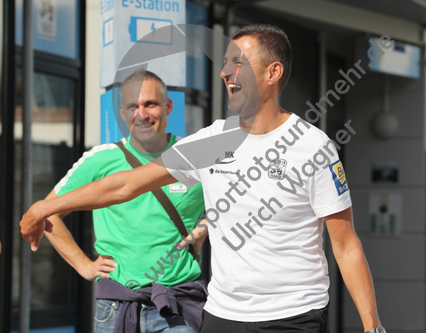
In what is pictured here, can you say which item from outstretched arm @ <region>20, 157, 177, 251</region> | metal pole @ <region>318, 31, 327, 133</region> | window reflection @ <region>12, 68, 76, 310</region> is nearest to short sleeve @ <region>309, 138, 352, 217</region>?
outstretched arm @ <region>20, 157, 177, 251</region>

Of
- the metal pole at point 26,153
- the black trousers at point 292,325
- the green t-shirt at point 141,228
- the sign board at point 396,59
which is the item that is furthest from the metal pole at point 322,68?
the black trousers at point 292,325

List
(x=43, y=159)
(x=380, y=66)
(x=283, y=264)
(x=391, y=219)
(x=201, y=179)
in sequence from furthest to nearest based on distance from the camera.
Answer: (x=391, y=219) < (x=380, y=66) < (x=43, y=159) < (x=201, y=179) < (x=283, y=264)

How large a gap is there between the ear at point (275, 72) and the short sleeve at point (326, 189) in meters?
0.32

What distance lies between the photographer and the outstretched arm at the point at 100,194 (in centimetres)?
198

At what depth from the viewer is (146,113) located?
98.3 inches

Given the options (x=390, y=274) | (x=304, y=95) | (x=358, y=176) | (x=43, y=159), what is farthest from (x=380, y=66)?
(x=43, y=159)

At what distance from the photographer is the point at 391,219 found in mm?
7125

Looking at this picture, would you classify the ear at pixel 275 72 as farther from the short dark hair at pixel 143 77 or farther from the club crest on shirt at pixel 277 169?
the short dark hair at pixel 143 77

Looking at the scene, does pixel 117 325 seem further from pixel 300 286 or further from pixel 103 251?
pixel 300 286

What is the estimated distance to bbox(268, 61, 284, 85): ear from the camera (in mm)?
1956

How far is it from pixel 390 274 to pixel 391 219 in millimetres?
719

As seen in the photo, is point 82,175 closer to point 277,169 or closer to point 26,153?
point 277,169

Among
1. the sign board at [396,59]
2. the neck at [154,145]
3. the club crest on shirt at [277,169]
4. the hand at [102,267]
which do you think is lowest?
the hand at [102,267]

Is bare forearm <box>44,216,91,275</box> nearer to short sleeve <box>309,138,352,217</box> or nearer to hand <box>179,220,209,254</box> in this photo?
hand <box>179,220,209,254</box>
